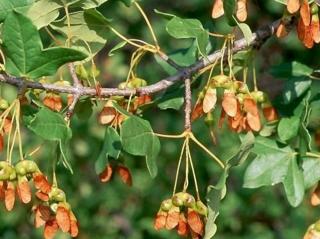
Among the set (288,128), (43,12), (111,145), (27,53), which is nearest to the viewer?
(27,53)

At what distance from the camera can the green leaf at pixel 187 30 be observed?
170 cm

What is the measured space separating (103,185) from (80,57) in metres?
2.17

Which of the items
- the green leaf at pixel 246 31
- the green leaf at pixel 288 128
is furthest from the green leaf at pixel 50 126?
the green leaf at pixel 288 128

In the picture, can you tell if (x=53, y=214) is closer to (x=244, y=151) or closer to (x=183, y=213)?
(x=183, y=213)

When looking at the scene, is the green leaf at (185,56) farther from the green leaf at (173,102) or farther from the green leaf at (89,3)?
the green leaf at (89,3)

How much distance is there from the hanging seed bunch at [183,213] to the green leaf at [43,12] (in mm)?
362

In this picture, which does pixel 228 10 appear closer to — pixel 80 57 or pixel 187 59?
pixel 80 57

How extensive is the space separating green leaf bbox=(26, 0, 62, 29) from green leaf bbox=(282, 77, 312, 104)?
0.54 m

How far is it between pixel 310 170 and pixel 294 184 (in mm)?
40

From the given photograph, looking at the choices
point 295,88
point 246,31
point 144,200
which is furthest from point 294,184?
point 144,200

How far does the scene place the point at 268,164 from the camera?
1.94 metres

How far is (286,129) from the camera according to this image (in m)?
1.88

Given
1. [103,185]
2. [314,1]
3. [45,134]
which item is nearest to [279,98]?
[314,1]

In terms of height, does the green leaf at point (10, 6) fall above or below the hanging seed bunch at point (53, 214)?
above
